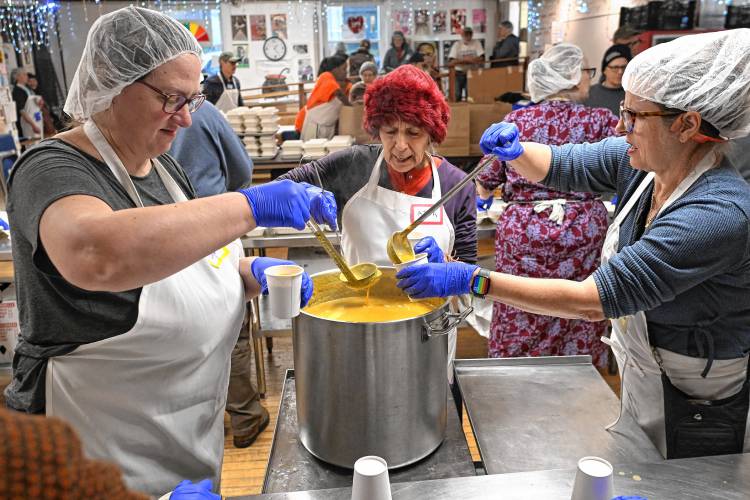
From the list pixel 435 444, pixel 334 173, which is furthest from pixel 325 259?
pixel 435 444

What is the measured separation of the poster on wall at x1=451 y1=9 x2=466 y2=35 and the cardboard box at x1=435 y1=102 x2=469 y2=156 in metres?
4.81

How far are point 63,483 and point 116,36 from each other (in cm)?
97

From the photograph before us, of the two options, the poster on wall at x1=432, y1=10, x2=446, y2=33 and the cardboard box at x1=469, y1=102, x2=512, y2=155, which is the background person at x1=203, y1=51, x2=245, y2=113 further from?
the poster on wall at x1=432, y1=10, x2=446, y2=33

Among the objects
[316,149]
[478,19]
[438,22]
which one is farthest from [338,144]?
[478,19]

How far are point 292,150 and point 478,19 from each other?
216 inches

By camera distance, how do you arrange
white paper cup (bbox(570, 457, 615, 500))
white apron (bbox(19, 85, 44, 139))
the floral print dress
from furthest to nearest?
white apron (bbox(19, 85, 44, 139)) → the floral print dress → white paper cup (bbox(570, 457, 615, 500))

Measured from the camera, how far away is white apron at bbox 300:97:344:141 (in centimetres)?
452

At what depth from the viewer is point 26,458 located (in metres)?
0.31

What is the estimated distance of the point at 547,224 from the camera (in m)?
2.55

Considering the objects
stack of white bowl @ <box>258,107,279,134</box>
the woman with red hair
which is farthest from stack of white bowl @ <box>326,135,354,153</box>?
the woman with red hair

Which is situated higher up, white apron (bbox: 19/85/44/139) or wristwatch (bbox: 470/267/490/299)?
white apron (bbox: 19/85/44/139)

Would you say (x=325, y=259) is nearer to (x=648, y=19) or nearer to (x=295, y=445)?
(x=295, y=445)

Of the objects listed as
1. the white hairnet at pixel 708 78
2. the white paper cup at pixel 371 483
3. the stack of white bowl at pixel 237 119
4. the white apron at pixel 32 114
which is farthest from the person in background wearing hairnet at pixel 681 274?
the white apron at pixel 32 114

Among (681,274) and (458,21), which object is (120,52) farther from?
(458,21)
